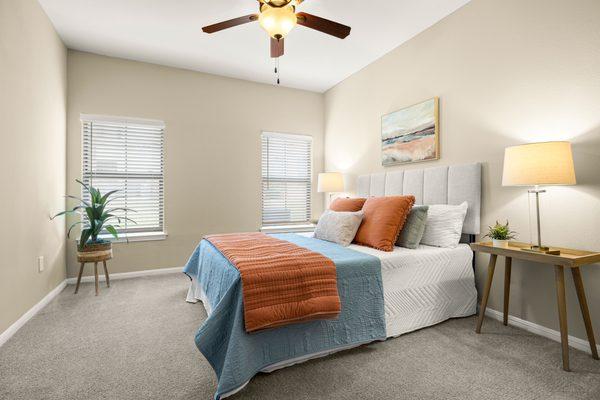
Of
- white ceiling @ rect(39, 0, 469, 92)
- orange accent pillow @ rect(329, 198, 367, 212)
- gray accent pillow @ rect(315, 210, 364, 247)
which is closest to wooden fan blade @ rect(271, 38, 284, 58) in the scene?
white ceiling @ rect(39, 0, 469, 92)

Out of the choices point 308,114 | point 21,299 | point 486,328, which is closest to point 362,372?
point 486,328

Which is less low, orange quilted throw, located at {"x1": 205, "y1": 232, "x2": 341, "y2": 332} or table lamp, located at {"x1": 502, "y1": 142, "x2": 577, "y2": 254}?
table lamp, located at {"x1": 502, "y1": 142, "x2": 577, "y2": 254}

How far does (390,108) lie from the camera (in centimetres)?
371

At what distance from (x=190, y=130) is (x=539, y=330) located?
14.1 feet

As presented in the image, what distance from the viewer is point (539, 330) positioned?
2.31m

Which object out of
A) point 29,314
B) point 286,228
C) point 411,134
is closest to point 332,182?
point 286,228

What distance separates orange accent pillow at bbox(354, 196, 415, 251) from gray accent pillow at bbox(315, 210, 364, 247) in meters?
0.07

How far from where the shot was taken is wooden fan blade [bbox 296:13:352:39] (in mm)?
2160

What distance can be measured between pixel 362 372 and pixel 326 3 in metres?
2.94

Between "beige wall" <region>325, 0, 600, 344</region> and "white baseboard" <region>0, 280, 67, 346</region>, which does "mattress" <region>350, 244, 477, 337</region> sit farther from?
"white baseboard" <region>0, 280, 67, 346</region>

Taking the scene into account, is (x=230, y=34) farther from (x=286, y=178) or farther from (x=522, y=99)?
(x=522, y=99)

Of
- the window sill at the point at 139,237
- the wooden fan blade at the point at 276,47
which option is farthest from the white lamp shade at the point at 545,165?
the window sill at the point at 139,237

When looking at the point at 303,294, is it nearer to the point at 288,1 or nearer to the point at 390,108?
the point at 288,1

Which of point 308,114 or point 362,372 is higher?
point 308,114
